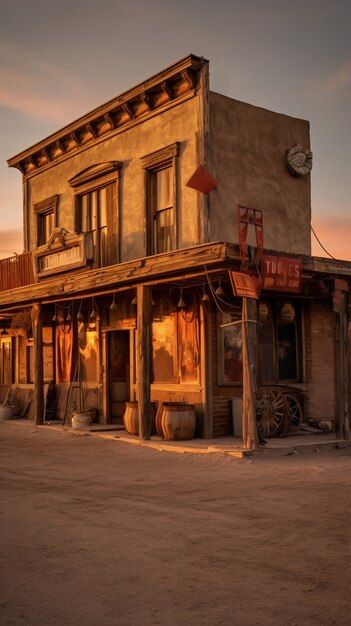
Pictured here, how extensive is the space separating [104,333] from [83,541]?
11010mm

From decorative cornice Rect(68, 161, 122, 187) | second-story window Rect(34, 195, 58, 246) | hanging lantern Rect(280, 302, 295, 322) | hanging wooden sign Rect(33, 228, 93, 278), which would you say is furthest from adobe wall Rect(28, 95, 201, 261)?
hanging lantern Rect(280, 302, 295, 322)

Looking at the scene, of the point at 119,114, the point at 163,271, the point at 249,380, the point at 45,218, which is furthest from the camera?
the point at 45,218

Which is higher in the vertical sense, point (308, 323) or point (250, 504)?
point (308, 323)

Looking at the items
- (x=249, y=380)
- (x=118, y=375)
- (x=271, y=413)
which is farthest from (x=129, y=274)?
(x=118, y=375)

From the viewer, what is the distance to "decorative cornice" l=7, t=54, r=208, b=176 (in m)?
13.8

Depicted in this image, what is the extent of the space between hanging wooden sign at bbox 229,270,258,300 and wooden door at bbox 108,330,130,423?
6.59 meters

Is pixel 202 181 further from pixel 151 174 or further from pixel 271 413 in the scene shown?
pixel 271 413

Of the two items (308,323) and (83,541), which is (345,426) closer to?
(308,323)

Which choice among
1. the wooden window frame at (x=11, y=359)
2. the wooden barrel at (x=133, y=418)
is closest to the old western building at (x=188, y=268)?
the wooden barrel at (x=133, y=418)

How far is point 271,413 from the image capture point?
13438 millimetres

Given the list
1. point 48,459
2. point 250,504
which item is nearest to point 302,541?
point 250,504

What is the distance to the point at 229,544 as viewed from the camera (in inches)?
244

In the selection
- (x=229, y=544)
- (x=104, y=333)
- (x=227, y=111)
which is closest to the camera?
(x=229, y=544)

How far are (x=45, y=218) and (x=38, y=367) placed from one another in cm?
497
